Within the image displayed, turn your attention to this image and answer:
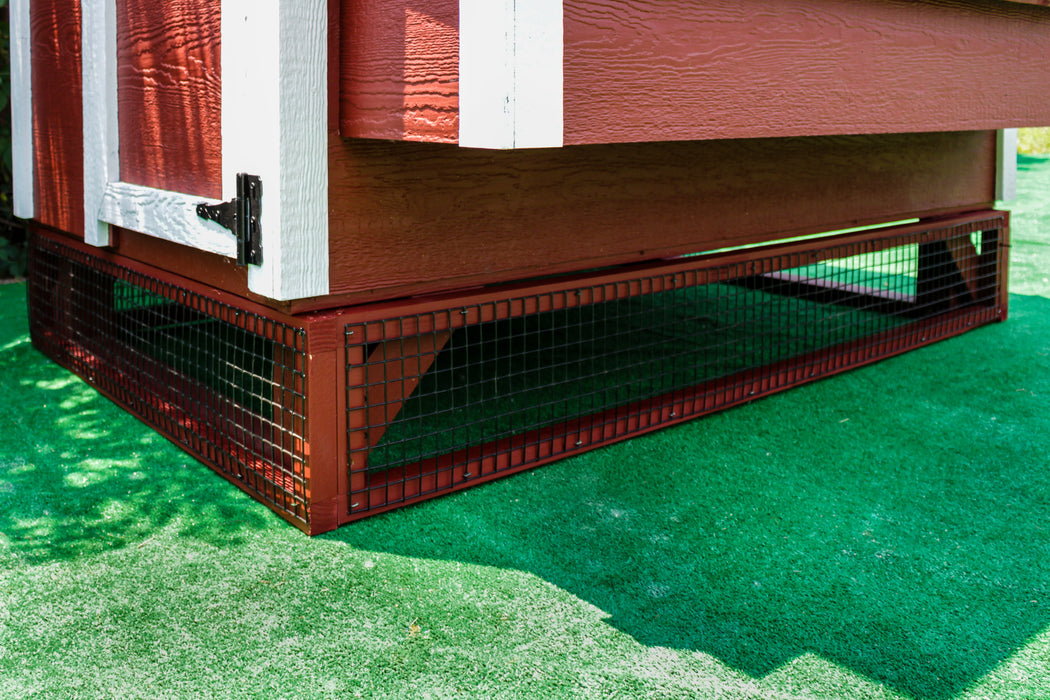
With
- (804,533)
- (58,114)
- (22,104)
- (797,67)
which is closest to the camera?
(797,67)

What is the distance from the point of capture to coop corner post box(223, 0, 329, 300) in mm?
2295

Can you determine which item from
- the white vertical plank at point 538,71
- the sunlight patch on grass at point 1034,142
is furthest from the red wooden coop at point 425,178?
the sunlight patch on grass at point 1034,142

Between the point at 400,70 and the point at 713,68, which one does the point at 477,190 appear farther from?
the point at 713,68

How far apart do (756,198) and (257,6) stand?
2031 mm

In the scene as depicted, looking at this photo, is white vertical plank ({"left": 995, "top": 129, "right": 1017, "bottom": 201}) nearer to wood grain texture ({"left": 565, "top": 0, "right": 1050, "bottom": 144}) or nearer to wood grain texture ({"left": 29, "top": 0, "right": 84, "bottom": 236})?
wood grain texture ({"left": 565, "top": 0, "right": 1050, "bottom": 144})

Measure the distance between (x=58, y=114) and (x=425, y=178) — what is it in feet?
5.89

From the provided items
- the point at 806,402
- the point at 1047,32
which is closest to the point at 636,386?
the point at 806,402

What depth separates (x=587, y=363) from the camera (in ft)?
13.3

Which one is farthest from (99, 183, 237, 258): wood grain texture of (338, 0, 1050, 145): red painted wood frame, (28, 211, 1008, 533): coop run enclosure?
(338, 0, 1050, 145): red painted wood frame

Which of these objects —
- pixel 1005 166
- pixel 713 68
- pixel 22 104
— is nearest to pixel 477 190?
pixel 713 68

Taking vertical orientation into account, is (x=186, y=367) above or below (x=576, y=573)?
above

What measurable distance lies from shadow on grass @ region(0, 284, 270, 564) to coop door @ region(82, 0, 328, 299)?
652mm

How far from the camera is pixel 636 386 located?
3775 mm

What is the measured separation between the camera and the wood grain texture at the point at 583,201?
8.34 feet
